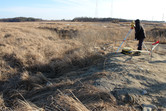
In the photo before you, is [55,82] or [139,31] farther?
[139,31]

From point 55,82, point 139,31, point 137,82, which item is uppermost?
point 139,31

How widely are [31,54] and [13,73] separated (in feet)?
4.36

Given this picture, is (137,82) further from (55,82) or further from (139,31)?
(139,31)

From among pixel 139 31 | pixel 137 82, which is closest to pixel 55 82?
pixel 137 82

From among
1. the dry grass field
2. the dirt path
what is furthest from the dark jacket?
the dry grass field

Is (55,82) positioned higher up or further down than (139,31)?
further down

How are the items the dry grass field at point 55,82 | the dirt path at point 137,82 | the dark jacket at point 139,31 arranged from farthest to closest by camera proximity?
the dark jacket at point 139,31, the dirt path at point 137,82, the dry grass field at point 55,82

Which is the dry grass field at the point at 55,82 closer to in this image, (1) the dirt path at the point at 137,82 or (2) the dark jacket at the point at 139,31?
(1) the dirt path at the point at 137,82

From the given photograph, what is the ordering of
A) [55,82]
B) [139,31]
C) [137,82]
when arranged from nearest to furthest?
[137,82], [55,82], [139,31]

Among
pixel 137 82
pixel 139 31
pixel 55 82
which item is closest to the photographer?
pixel 137 82

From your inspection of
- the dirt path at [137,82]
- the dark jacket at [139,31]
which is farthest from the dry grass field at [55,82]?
the dark jacket at [139,31]

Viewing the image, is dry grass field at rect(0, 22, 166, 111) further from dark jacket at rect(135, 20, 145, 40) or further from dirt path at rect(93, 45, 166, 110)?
dark jacket at rect(135, 20, 145, 40)

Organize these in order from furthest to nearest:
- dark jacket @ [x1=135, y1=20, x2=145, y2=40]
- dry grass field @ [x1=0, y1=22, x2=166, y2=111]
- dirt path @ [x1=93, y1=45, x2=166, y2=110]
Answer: dark jacket @ [x1=135, y1=20, x2=145, y2=40] < dirt path @ [x1=93, y1=45, x2=166, y2=110] < dry grass field @ [x1=0, y1=22, x2=166, y2=111]

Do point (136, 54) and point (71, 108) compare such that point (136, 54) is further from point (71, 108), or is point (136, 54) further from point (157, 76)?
point (71, 108)
